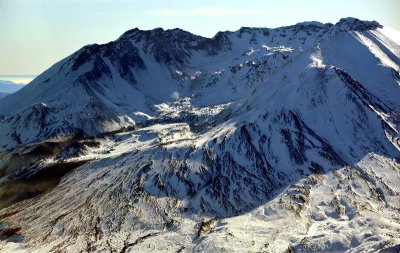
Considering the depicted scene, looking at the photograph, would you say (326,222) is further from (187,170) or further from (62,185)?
(62,185)

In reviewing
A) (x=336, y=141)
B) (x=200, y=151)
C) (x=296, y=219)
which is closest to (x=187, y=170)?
(x=200, y=151)

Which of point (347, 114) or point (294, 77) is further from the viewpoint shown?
point (294, 77)

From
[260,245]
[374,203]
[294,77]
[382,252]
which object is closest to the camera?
[382,252]

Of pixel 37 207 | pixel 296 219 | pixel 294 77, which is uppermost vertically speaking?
pixel 294 77

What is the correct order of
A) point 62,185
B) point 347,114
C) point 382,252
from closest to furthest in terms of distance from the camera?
1. point 382,252
2. point 62,185
3. point 347,114

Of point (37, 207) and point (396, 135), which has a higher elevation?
point (396, 135)

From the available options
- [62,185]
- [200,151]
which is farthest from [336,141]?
[62,185]

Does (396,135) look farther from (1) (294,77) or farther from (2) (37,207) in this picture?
(2) (37,207)

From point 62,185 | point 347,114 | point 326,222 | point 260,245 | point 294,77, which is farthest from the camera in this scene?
point 294,77

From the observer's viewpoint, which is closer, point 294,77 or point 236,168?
point 236,168
